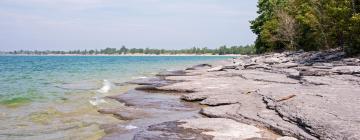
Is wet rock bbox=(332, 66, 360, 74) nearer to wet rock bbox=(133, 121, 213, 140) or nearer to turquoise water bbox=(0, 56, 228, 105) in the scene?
wet rock bbox=(133, 121, 213, 140)

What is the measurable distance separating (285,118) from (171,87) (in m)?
11.5

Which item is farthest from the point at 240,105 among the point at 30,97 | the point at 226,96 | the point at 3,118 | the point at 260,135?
the point at 30,97

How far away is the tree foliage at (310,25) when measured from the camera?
30047mm

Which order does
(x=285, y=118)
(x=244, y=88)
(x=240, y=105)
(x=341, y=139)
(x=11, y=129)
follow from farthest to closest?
1. (x=244, y=88)
2. (x=240, y=105)
3. (x=11, y=129)
4. (x=285, y=118)
5. (x=341, y=139)

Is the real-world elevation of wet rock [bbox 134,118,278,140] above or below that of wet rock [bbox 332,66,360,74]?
below

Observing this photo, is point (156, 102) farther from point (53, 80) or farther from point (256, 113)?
point (53, 80)

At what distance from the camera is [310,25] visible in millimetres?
40875

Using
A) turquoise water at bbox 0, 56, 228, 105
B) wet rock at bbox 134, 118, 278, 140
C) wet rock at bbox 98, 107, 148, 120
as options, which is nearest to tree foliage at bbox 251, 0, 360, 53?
turquoise water at bbox 0, 56, 228, 105

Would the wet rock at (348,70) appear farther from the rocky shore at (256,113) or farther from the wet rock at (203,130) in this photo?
the wet rock at (203,130)

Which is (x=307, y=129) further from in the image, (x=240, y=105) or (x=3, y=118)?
(x=3, y=118)

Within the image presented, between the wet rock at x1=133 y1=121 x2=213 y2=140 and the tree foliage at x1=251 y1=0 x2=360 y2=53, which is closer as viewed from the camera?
the wet rock at x1=133 y1=121 x2=213 y2=140

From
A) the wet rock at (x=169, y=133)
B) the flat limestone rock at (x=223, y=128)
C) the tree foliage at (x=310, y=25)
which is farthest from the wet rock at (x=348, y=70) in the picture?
the wet rock at (x=169, y=133)

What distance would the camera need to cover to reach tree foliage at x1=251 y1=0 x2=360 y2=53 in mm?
30047

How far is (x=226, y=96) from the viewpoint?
16.0 metres
